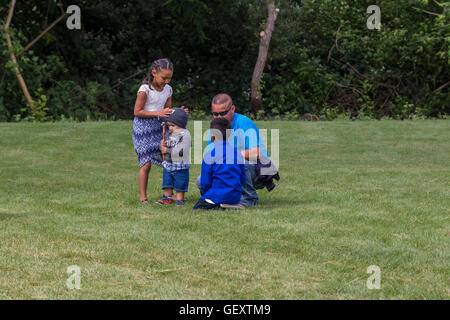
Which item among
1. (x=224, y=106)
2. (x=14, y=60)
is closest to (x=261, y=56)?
(x=14, y=60)

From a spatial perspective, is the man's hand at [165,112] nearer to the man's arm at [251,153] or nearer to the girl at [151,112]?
the girl at [151,112]

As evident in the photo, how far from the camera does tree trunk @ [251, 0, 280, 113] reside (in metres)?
22.1

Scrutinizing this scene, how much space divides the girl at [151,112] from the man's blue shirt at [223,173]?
0.78 metres

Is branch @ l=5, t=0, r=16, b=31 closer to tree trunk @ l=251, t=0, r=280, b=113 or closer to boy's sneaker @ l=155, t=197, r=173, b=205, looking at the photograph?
tree trunk @ l=251, t=0, r=280, b=113

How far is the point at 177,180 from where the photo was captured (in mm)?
8062

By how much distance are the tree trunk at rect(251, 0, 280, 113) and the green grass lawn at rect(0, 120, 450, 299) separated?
10456mm

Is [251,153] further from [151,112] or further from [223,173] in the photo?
[151,112]

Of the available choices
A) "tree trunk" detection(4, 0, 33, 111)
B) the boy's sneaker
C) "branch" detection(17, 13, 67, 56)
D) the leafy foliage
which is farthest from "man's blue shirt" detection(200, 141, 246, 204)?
"branch" detection(17, 13, 67, 56)

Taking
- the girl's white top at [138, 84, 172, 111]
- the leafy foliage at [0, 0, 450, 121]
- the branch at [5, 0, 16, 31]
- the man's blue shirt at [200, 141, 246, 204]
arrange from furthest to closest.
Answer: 1. the leafy foliage at [0, 0, 450, 121]
2. the branch at [5, 0, 16, 31]
3. the girl's white top at [138, 84, 172, 111]
4. the man's blue shirt at [200, 141, 246, 204]

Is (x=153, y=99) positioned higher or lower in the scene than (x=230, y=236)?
higher

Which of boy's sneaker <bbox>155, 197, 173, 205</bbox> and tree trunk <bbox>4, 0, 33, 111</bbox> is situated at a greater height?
tree trunk <bbox>4, 0, 33, 111</bbox>

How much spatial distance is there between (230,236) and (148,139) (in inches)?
94.1

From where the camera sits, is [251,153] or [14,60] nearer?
[251,153]

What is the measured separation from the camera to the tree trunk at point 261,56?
72.4 ft
